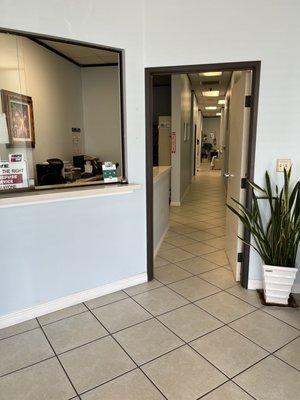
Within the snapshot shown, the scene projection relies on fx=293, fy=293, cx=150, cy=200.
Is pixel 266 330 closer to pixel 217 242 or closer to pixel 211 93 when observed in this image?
pixel 217 242

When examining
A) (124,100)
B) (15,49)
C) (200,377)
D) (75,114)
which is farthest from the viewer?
(75,114)

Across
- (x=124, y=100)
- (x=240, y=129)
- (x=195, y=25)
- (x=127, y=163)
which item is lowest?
(x=127, y=163)

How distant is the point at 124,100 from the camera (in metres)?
2.84

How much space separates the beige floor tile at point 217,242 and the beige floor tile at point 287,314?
1.51 meters

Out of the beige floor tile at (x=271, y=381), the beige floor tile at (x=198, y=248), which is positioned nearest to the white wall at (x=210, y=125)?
the beige floor tile at (x=198, y=248)

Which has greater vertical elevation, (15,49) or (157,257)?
(15,49)

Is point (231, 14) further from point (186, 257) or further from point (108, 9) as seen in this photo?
point (186, 257)

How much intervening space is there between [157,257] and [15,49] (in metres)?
3.04

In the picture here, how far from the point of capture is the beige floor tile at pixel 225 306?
2506mm

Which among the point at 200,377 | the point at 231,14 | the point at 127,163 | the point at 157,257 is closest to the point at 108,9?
the point at 231,14

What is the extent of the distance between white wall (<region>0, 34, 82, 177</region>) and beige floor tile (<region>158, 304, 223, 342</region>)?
2.27 metres

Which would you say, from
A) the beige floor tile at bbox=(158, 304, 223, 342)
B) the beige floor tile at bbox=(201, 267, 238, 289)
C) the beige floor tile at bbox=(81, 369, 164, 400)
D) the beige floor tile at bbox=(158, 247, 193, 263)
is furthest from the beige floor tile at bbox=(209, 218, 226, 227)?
the beige floor tile at bbox=(81, 369, 164, 400)

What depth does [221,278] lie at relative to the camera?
3.20m

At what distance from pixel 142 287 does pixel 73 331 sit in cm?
89
